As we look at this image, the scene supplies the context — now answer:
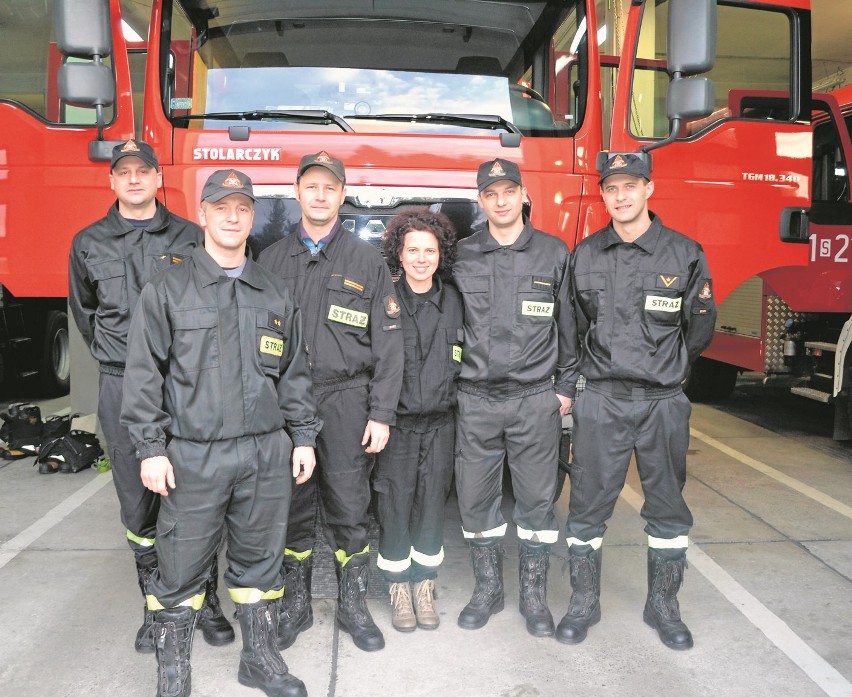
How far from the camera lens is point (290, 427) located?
9.18 ft

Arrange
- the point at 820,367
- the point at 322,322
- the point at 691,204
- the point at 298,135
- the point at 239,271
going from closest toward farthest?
1. the point at 239,271
2. the point at 322,322
3. the point at 298,135
4. the point at 691,204
5. the point at 820,367

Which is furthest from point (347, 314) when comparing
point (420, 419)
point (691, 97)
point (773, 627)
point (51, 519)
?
point (51, 519)

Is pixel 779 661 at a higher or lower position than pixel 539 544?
lower

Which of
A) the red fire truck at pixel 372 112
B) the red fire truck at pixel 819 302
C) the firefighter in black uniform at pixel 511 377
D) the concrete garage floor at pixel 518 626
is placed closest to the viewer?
the concrete garage floor at pixel 518 626

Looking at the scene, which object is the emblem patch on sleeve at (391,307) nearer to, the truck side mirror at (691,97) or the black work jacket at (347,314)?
the black work jacket at (347,314)

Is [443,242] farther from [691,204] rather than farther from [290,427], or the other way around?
[691,204]

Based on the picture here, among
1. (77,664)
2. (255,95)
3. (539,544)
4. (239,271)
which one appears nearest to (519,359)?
(539,544)

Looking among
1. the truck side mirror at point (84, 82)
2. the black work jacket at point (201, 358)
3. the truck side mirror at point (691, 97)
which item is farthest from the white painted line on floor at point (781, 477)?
the truck side mirror at point (84, 82)

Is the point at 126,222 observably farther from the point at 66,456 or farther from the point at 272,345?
the point at 66,456

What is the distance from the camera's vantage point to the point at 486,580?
Result: 3363 mm

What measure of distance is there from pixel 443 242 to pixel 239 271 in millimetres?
831

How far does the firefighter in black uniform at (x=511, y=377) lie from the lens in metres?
3.21

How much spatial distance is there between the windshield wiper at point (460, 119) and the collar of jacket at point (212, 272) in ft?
4.21

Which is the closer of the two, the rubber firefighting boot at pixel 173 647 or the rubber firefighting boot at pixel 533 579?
the rubber firefighting boot at pixel 173 647
